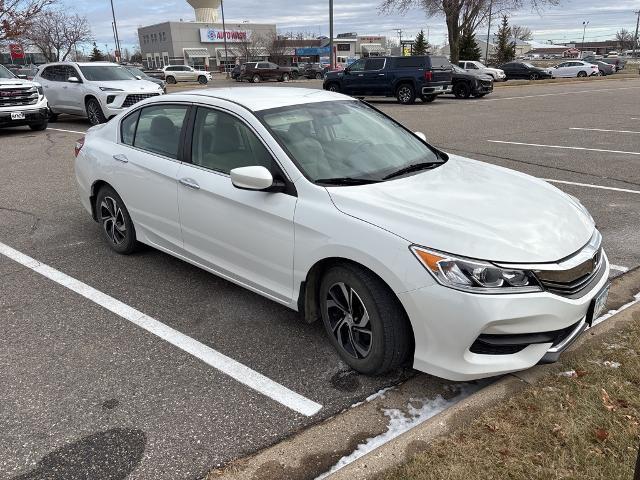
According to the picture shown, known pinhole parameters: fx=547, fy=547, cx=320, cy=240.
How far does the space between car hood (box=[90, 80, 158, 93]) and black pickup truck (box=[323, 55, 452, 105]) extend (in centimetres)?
959

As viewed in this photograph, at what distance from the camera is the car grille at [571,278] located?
2.68 meters

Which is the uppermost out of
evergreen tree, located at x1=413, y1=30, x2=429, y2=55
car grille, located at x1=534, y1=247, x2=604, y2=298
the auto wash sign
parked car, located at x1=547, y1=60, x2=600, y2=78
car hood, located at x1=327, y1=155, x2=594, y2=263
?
the auto wash sign

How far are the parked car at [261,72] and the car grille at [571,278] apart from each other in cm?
4425

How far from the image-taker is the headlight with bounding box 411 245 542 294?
103 inches

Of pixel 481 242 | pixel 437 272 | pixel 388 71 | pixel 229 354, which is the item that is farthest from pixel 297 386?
pixel 388 71

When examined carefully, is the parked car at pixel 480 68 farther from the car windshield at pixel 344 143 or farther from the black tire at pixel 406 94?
the car windshield at pixel 344 143

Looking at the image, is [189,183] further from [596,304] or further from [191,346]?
[596,304]

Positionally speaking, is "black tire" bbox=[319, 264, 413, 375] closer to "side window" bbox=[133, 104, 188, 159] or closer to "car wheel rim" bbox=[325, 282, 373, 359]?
"car wheel rim" bbox=[325, 282, 373, 359]

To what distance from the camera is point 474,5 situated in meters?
38.9

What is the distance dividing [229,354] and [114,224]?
2249 millimetres

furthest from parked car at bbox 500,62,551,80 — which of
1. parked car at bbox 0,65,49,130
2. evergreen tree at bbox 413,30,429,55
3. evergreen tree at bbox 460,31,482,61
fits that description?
parked car at bbox 0,65,49,130

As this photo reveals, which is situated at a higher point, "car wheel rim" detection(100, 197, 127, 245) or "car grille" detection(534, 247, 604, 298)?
"car grille" detection(534, 247, 604, 298)

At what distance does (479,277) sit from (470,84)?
842 inches

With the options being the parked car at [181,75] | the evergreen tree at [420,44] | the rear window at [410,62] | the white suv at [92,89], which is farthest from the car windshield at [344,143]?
the evergreen tree at [420,44]
